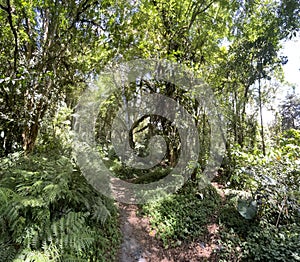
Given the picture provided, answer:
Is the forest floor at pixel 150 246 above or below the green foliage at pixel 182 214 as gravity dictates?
below

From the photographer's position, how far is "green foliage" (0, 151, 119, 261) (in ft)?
7.14

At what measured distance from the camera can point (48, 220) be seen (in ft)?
7.90

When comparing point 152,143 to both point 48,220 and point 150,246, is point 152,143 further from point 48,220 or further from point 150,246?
point 48,220

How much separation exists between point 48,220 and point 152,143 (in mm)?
6542

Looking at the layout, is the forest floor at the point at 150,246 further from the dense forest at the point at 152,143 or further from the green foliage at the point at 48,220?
the green foliage at the point at 48,220

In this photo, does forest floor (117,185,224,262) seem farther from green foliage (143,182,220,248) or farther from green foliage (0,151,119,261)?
green foliage (0,151,119,261)

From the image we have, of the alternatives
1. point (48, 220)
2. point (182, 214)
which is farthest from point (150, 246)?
point (48, 220)

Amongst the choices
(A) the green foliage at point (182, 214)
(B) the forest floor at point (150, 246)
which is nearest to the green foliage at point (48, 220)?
(B) the forest floor at point (150, 246)

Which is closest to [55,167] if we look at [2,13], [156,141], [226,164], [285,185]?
[2,13]

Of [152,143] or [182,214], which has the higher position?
[152,143]

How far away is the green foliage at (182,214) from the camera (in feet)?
13.9

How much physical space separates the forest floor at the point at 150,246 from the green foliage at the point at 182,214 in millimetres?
129

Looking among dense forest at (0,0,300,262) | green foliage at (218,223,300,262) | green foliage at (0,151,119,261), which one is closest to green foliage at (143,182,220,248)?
dense forest at (0,0,300,262)

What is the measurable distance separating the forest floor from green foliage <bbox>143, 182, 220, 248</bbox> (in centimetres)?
13
